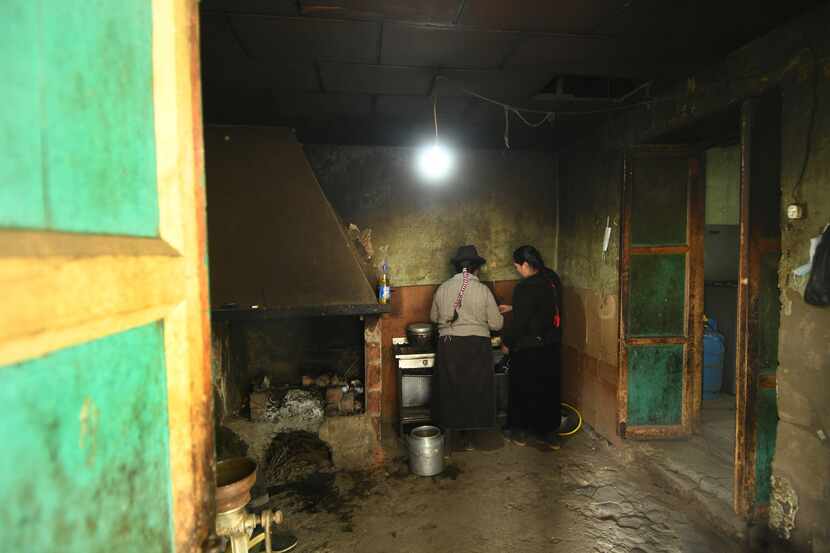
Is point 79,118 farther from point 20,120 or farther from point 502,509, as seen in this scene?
point 502,509

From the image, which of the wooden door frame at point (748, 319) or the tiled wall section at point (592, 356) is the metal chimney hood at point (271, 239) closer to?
the tiled wall section at point (592, 356)

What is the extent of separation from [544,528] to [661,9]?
3481 millimetres

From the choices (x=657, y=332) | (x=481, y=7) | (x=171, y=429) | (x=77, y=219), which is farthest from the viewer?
(x=657, y=332)

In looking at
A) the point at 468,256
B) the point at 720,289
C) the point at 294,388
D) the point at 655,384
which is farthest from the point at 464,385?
the point at 720,289

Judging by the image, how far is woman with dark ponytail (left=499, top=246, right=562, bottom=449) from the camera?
470 cm

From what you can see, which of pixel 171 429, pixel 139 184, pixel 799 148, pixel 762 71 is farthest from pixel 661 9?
pixel 171 429

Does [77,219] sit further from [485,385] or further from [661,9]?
[485,385]

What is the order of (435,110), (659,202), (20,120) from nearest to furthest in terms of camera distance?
(20,120)
(435,110)
(659,202)

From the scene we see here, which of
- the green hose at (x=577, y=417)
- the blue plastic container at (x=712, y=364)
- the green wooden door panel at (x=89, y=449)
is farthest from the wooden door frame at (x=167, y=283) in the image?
the blue plastic container at (x=712, y=364)

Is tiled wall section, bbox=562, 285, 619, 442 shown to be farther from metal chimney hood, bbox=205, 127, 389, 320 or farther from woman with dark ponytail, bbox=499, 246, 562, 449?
metal chimney hood, bbox=205, 127, 389, 320

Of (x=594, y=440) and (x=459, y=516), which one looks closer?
(x=459, y=516)

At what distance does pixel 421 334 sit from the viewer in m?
5.03

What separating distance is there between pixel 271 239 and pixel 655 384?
3896mm

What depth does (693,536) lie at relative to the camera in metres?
A: 3.12
